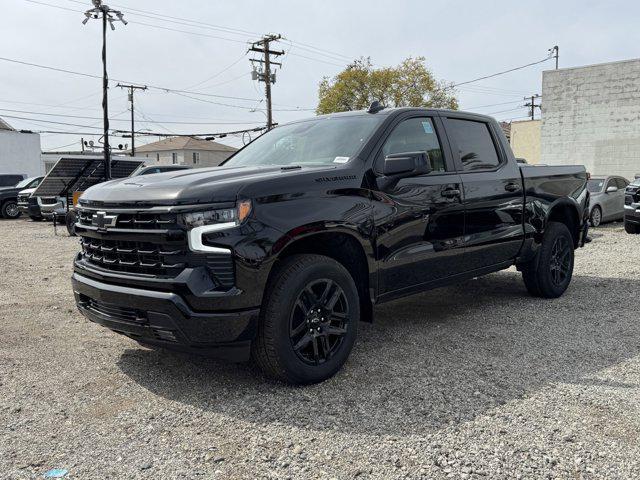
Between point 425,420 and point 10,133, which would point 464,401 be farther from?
point 10,133

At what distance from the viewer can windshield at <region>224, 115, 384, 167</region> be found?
4.33m

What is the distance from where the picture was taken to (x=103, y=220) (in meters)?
3.64

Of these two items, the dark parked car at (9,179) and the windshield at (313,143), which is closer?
the windshield at (313,143)

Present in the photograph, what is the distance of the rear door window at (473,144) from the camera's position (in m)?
5.08

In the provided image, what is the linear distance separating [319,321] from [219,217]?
966 millimetres

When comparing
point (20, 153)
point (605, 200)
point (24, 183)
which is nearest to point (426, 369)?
point (605, 200)

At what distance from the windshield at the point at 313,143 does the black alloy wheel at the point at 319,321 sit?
3.31 ft

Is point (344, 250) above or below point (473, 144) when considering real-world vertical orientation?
below

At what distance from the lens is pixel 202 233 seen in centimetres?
329

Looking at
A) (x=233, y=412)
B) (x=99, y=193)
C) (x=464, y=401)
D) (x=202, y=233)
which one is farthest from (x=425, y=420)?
(x=99, y=193)

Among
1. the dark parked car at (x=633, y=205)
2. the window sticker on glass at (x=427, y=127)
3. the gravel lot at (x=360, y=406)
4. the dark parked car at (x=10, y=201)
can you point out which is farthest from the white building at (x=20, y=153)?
the window sticker on glass at (x=427, y=127)

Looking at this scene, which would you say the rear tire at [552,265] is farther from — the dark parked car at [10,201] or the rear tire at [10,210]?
the rear tire at [10,210]

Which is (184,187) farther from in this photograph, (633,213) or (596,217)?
(596,217)

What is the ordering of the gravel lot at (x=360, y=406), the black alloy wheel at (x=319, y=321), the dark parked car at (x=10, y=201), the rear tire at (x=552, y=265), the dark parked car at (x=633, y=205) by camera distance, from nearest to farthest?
the gravel lot at (x=360, y=406), the black alloy wheel at (x=319, y=321), the rear tire at (x=552, y=265), the dark parked car at (x=633, y=205), the dark parked car at (x=10, y=201)
